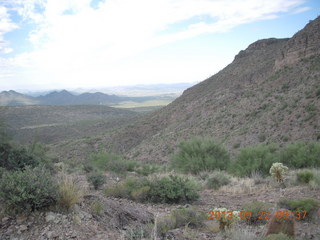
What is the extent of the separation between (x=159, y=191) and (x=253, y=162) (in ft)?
23.0

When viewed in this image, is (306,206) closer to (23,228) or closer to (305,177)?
(305,177)

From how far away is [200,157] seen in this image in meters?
14.6

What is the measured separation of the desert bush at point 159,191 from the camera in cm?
764

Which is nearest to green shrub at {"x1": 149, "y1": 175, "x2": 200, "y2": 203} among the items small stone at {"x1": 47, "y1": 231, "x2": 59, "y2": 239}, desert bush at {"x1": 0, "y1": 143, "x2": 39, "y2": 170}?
small stone at {"x1": 47, "y1": 231, "x2": 59, "y2": 239}

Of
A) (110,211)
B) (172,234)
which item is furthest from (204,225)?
(110,211)

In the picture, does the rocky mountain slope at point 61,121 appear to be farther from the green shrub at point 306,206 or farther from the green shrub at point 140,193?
the green shrub at point 306,206

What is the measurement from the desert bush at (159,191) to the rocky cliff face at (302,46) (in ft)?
109

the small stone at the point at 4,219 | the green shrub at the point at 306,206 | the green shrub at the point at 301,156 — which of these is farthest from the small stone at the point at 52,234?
the green shrub at the point at 301,156

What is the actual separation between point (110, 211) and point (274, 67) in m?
39.7

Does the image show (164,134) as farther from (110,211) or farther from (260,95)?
(110,211)

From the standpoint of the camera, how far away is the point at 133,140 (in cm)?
4297

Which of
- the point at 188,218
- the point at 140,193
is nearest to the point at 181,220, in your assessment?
the point at 188,218

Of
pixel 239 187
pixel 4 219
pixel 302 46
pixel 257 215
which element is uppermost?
pixel 302 46

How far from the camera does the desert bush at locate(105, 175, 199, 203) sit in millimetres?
7645
